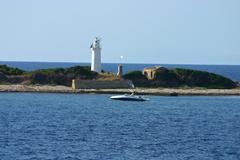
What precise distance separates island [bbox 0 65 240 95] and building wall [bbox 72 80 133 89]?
38cm

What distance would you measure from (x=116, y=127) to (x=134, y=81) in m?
39.7

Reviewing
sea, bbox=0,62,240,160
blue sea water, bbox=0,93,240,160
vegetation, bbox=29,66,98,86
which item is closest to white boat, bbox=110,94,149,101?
sea, bbox=0,62,240,160

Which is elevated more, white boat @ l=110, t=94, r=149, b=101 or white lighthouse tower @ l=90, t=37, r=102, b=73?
white lighthouse tower @ l=90, t=37, r=102, b=73

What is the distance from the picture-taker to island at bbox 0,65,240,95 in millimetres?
95250

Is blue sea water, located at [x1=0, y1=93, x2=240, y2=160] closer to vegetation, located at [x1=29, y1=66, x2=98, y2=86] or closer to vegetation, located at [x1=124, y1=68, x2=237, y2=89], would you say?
vegetation, located at [x1=29, y1=66, x2=98, y2=86]

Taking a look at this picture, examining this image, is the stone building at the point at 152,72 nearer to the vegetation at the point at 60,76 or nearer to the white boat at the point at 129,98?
the vegetation at the point at 60,76

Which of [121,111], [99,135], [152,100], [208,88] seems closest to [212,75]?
[208,88]

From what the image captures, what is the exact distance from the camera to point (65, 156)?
142 ft

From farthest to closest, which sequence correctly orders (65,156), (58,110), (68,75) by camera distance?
(68,75) < (58,110) < (65,156)

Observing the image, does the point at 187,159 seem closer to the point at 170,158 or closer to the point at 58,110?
the point at 170,158

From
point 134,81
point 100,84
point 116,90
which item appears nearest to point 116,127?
point 116,90

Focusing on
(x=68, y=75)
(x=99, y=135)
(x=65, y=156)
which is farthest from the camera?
(x=68, y=75)

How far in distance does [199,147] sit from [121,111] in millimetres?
28330

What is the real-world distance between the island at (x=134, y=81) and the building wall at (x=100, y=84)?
1.25 ft
